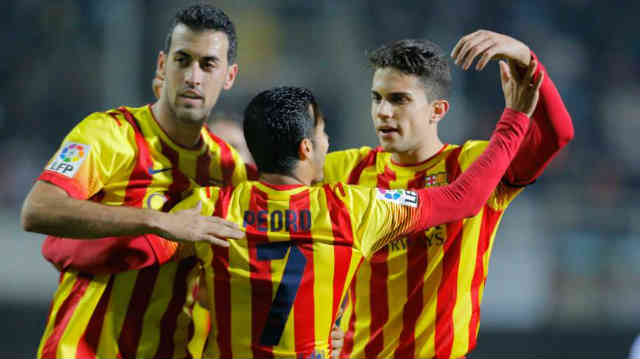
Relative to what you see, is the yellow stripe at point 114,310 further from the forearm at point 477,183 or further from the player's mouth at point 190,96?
the forearm at point 477,183

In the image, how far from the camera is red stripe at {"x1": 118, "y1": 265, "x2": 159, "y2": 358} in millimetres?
3008

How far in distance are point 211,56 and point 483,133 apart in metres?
8.28

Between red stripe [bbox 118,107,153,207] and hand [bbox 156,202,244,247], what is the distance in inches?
18.8

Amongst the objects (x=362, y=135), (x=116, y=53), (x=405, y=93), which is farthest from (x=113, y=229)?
(x=116, y=53)

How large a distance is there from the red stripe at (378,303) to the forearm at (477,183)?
0.51 m

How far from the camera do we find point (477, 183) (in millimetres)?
2869

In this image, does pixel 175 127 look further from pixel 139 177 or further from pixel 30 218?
pixel 30 218

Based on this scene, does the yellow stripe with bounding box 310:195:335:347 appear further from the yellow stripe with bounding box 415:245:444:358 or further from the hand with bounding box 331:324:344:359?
the yellow stripe with bounding box 415:245:444:358

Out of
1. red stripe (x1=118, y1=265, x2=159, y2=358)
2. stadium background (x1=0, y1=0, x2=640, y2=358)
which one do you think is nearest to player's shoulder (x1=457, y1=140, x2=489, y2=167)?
red stripe (x1=118, y1=265, x2=159, y2=358)

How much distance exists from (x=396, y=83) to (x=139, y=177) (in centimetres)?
122

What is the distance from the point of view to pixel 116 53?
10.9m

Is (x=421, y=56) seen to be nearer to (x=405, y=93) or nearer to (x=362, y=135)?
(x=405, y=93)

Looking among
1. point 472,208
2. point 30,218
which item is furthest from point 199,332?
point 472,208

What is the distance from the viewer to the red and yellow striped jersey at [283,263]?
2650 mm
